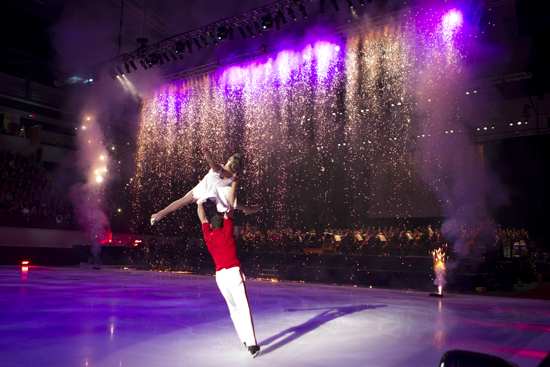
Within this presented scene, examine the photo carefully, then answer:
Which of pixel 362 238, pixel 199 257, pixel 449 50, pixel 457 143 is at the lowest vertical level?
pixel 199 257

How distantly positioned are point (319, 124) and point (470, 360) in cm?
1596

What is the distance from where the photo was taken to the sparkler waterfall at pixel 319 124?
13.4 meters

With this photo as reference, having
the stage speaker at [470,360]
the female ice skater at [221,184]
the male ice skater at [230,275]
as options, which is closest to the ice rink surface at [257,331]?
the male ice skater at [230,275]

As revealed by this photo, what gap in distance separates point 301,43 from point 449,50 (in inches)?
193

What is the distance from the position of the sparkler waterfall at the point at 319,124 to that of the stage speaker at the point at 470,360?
11.7m

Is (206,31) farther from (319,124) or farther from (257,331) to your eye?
(257,331)

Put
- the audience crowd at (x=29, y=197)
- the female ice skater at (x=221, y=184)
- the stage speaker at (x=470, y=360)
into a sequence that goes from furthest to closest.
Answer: the audience crowd at (x=29, y=197), the female ice skater at (x=221, y=184), the stage speaker at (x=470, y=360)

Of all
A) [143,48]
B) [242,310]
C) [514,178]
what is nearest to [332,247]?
[514,178]

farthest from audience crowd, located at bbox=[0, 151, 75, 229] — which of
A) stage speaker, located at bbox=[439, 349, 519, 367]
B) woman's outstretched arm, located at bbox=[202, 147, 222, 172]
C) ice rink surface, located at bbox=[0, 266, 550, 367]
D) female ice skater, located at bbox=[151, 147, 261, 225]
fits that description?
stage speaker, located at bbox=[439, 349, 519, 367]

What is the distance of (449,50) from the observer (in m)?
12.7

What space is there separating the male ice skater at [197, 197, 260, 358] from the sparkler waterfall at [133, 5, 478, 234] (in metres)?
10.4

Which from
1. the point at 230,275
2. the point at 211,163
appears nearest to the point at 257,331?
the point at 230,275

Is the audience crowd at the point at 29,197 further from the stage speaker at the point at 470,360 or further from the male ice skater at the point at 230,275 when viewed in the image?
the stage speaker at the point at 470,360

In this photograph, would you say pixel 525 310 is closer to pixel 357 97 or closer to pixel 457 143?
pixel 457 143
